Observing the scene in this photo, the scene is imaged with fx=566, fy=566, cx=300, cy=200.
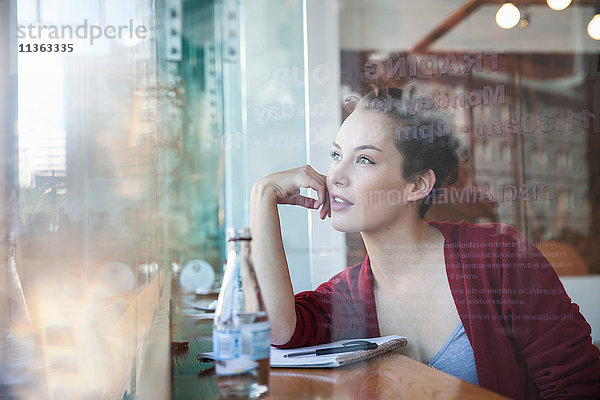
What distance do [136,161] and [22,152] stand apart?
0.20m

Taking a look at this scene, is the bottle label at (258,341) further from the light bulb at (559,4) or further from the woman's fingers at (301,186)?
the light bulb at (559,4)

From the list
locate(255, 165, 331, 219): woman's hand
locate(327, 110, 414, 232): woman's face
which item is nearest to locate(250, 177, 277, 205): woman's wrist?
locate(255, 165, 331, 219): woman's hand

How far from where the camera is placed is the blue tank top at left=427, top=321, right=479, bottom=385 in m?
1.09

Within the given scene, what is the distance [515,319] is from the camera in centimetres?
107

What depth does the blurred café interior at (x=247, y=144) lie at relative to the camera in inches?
39.4

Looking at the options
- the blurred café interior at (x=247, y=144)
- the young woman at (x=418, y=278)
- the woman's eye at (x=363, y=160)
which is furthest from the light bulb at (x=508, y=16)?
the woman's eye at (x=363, y=160)

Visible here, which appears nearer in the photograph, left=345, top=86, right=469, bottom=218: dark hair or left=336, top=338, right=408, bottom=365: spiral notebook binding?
left=336, top=338, right=408, bottom=365: spiral notebook binding

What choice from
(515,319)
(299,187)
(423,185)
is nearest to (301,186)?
(299,187)

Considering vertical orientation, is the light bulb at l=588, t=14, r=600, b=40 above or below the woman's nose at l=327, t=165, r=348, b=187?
above

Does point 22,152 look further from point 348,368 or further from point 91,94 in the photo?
point 348,368

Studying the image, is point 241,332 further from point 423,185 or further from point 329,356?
point 423,185

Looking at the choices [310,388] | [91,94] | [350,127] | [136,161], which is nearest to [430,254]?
[350,127]

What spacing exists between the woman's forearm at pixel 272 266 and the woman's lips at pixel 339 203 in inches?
4.6

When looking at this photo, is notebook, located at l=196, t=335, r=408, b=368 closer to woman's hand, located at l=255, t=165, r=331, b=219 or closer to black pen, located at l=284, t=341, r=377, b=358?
black pen, located at l=284, t=341, r=377, b=358
